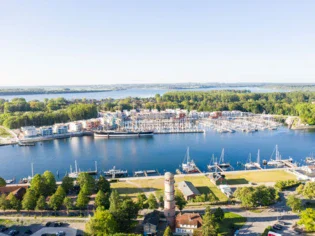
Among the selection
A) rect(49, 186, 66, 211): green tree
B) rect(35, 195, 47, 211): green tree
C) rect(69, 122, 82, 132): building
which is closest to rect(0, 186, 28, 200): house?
rect(35, 195, 47, 211): green tree

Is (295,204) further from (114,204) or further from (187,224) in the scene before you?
(114,204)

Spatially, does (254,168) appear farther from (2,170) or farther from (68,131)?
(68,131)

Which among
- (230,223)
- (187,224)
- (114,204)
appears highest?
(114,204)

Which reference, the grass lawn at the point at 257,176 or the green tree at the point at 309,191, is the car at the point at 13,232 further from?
the green tree at the point at 309,191

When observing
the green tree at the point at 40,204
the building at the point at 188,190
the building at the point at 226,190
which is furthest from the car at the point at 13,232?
the building at the point at 226,190

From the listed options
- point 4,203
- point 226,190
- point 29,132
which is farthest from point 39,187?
point 29,132

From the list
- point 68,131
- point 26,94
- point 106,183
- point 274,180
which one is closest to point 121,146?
point 68,131

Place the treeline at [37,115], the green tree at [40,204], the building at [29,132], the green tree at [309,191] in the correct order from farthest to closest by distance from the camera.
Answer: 1. the treeline at [37,115]
2. the building at [29,132]
3. the green tree at [309,191]
4. the green tree at [40,204]
